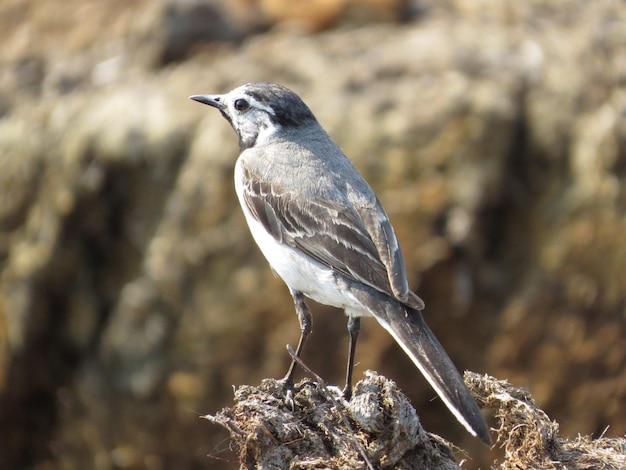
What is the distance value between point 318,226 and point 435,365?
154 centimetres

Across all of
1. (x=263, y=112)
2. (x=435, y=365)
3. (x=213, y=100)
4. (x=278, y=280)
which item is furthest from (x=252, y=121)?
(x=278, y=280)

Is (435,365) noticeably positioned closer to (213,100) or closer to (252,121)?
(252,121)

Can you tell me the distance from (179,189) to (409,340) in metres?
8.12

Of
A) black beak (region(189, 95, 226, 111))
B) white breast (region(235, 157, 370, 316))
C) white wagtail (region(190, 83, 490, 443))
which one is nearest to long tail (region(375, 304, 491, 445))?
white wagtail (region(190, 83, 490, 443))

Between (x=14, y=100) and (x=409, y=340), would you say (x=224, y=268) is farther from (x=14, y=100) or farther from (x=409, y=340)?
(x=409, y=340)

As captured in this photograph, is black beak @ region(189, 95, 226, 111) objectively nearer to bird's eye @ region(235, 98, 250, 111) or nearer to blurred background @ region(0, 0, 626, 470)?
bird's eye @ region(235, 98, 250, 111)

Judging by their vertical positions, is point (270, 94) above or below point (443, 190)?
above

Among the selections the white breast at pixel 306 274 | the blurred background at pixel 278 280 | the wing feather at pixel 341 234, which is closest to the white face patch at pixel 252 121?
the wing feather at pixel 341 234

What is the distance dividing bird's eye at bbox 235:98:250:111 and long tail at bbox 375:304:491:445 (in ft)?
7.88

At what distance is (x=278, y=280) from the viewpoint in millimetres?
13414

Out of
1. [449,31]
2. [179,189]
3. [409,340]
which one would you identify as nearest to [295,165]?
[409,340]

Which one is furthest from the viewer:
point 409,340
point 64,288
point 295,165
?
point 64,288

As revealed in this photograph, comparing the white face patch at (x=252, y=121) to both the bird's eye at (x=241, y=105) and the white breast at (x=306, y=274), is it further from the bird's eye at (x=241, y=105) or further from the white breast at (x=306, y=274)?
the white breast at (x=306, y=274)

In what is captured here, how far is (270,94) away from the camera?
812 centimetres
